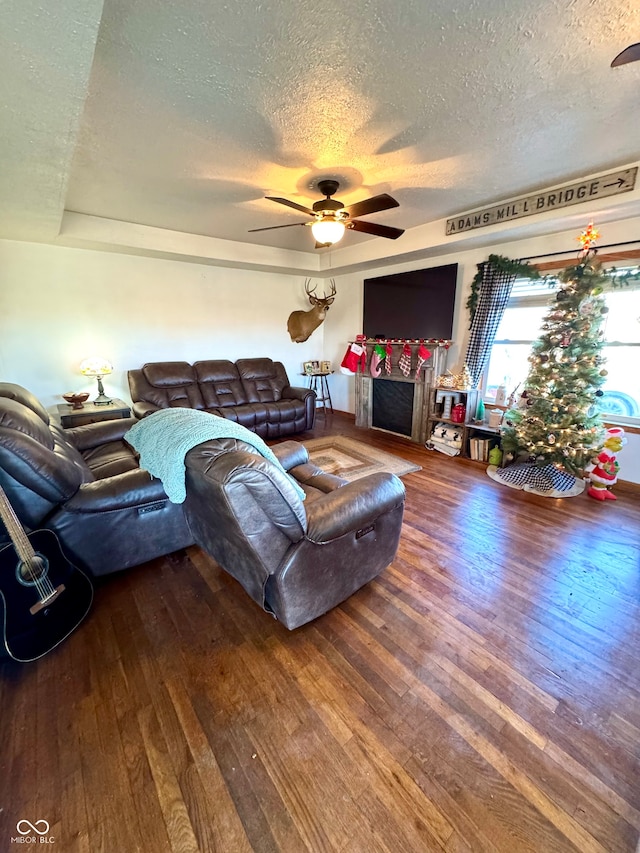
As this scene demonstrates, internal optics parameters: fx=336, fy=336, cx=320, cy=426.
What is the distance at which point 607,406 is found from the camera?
3.37m

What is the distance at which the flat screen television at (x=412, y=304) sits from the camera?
13.8 ft

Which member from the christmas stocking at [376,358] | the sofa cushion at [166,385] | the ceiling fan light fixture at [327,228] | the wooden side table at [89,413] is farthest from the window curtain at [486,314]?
the wooden side table at [89,413]

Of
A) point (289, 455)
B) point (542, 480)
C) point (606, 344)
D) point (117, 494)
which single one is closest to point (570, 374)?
point (606, 344)

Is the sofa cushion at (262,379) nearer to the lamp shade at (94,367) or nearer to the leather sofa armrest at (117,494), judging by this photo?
the lamp shade at (94,367)

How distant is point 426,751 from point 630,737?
774 mm

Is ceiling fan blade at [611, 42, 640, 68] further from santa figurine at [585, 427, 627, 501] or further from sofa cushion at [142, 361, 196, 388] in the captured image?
sofa cushion at [142, 361, 196, 388]

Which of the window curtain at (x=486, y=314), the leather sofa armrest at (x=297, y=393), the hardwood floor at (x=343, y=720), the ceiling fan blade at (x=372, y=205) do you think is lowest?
the hardwood floor at (x=343, y=720)

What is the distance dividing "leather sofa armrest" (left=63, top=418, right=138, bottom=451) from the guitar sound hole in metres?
1.47

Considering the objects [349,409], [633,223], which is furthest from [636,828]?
[349,409]

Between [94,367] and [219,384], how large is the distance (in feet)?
4.95

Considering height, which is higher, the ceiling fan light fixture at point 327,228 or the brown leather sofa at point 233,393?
the ceiling fan light fixture at point 327,228

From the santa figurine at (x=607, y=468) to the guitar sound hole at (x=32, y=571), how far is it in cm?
412

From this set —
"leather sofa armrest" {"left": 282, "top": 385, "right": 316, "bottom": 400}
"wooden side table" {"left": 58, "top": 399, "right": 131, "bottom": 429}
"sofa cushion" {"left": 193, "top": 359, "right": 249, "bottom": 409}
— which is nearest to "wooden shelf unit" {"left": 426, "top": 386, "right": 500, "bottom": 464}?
"leather sofa armrest" {"left": 282, "top": 385, "right": 316, "bottom": 400}

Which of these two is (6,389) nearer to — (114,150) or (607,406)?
(114,150)
